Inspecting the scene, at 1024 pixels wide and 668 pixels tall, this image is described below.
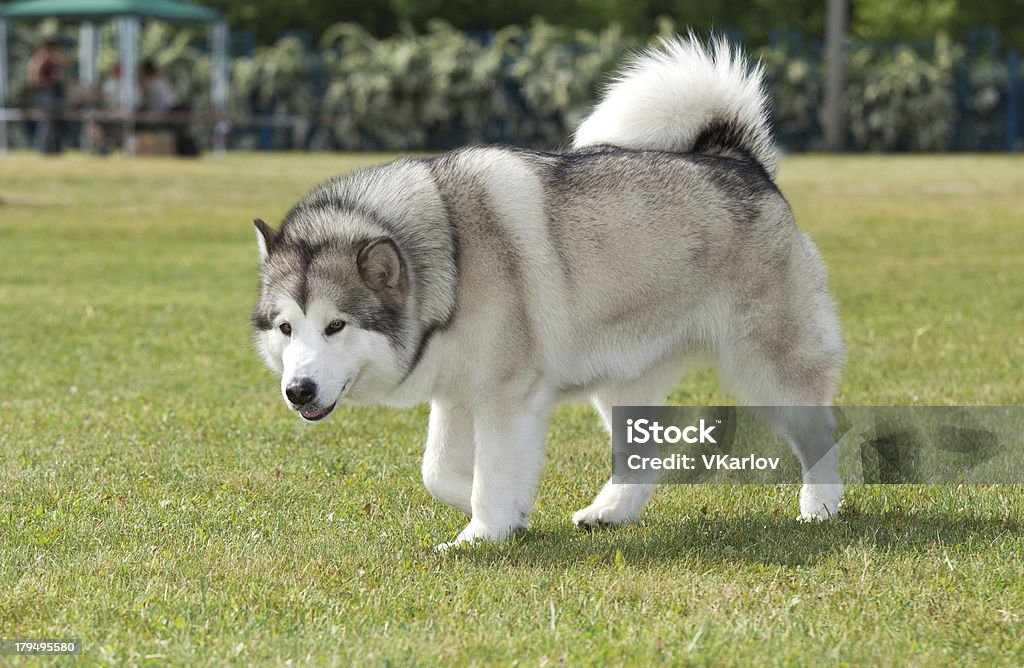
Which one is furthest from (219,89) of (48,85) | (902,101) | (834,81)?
(902,101)

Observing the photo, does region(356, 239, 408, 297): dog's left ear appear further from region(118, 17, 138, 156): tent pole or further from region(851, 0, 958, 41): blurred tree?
region(851, 0, 958, 41): blurred tree

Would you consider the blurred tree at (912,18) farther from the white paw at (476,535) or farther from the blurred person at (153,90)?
the white paw at (476,535)

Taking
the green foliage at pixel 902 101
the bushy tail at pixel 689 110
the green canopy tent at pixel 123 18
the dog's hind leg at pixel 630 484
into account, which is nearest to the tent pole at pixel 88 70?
the green canopy tent at pixel 123 18

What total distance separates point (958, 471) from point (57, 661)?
3672 millimetres

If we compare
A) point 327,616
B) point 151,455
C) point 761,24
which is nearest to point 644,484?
point 327,616

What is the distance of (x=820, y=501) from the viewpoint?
5332 millimetres

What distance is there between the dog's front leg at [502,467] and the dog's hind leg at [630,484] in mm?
462

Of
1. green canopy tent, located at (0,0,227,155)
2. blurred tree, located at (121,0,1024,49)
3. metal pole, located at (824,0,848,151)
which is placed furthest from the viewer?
blurred tree, located at (121,0,1024,49)

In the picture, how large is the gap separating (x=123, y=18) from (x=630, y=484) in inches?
966

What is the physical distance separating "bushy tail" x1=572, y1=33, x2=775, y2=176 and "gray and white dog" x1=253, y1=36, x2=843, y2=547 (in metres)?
0.04

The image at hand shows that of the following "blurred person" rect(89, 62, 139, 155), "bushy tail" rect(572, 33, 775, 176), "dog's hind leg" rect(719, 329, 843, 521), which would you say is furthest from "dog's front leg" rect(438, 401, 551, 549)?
"blurred person" rect(89, 62, 139, 155)

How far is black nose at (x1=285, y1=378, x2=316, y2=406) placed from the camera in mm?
A: 4477

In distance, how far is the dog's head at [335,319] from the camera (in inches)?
179

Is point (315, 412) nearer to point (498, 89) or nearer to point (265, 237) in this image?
point (265, 237)
